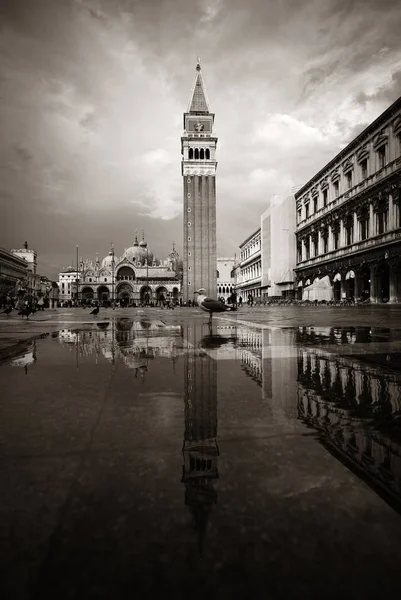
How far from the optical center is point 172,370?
2.49 meters

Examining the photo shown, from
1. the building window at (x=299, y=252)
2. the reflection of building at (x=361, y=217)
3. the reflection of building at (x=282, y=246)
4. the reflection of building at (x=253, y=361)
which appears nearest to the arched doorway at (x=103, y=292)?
the reflection of building at (x=282, y=246)

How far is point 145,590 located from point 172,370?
1895 millimetres

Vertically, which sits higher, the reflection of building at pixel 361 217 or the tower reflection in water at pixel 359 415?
the reflection of building at pixel 361 217

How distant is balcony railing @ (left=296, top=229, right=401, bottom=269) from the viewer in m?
23.2

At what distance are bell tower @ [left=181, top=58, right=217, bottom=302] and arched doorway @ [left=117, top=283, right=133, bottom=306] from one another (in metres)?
31.6

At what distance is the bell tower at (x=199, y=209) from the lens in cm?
6012

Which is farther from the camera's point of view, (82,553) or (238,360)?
(238,360)

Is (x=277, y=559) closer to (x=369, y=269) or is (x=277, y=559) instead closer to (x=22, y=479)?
(x=22, y=479)

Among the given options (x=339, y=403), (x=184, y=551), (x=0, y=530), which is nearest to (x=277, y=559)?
(x=184, y=551)

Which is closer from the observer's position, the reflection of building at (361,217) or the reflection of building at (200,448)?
the reflection of building at (200,448)

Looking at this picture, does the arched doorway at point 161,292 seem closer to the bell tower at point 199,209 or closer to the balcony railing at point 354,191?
the bell tower at point 199,209

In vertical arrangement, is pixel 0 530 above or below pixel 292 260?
below

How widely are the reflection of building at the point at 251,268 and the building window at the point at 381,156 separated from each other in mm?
28741

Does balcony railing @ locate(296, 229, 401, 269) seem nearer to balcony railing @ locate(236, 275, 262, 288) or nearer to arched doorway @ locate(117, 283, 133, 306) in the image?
balcony railing @ locate(236, 275, 262, 288)
